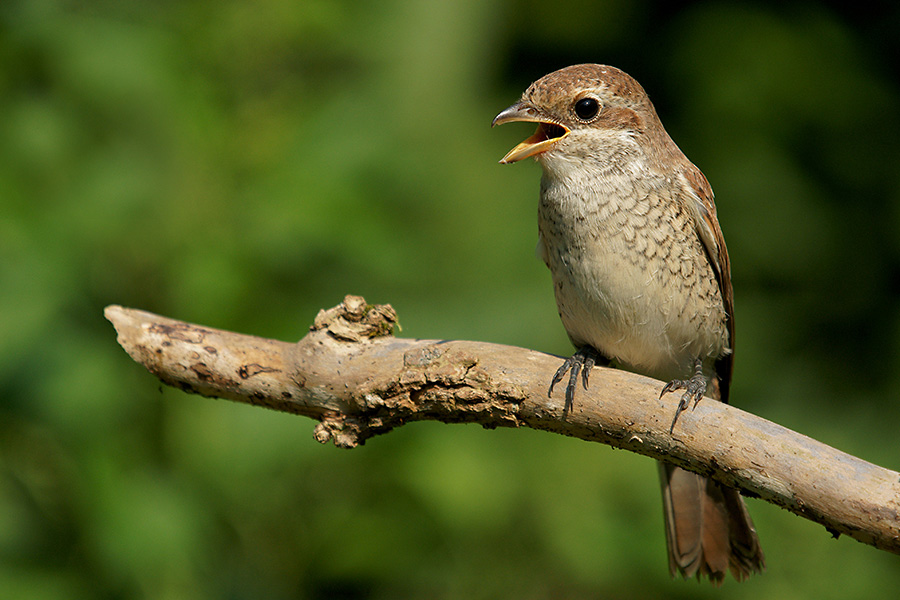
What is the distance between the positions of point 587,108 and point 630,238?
0.50 metres

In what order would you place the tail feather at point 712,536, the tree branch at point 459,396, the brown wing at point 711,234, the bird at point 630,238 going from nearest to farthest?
the tree branch at point 459,396, the bird at point 630,238, the brown wing at point 711,234, the tail feather at point 712,536

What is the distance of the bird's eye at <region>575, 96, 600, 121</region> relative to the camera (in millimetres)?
3141

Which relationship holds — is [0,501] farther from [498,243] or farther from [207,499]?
[498,243]

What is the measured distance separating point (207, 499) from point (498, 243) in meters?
2.40

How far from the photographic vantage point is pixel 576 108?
315 cm

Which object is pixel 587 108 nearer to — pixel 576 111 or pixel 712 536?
pixel 576 111

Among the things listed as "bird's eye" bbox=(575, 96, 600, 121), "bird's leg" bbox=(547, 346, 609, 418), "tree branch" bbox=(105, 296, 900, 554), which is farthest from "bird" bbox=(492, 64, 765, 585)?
"tree branch" bbox=(105, 296, 900, 554)

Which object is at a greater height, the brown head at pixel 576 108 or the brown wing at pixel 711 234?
the brown head at pixel 576 108

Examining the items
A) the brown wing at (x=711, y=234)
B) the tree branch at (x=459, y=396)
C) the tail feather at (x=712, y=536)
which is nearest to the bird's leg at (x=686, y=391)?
the tree branch at (x=459, y=396)

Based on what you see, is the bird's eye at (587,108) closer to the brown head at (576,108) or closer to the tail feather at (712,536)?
the brown head at (576,108)

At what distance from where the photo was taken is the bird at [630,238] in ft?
10.2

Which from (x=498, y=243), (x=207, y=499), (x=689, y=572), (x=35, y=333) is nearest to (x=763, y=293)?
(x=498, y=243)

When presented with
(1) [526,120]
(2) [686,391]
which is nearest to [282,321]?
(1) [526,120]

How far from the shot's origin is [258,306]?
11.1 ft
